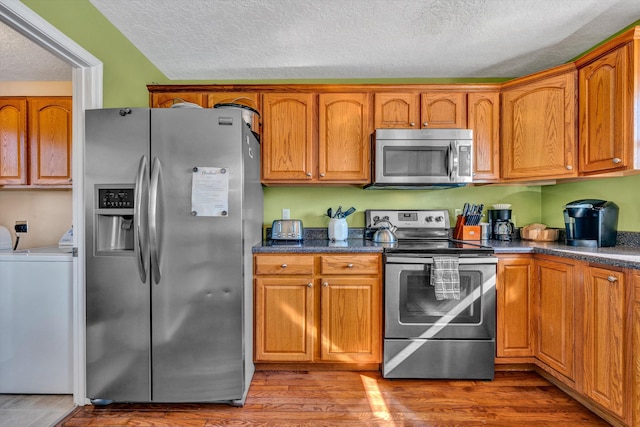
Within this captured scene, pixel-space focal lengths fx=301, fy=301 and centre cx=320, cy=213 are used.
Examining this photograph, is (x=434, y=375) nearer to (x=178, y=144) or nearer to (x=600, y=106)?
(x=600, y=106)

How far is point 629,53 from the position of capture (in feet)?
5.78

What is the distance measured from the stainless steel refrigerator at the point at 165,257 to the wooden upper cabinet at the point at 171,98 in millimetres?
823

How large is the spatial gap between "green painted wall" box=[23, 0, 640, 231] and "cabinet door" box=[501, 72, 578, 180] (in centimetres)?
39

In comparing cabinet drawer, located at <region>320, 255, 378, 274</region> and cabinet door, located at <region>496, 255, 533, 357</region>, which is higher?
cabinet drawer, located at <region>320, 255, 378, 274</region>

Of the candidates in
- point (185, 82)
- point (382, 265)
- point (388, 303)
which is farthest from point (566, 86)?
point (185, 82)

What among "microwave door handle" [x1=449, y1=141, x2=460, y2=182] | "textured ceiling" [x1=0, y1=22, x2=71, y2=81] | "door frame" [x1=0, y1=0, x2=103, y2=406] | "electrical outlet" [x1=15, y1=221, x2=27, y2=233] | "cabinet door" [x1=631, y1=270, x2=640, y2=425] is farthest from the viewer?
"electrical outlet" [x1=15, y1=221, x2=27, y2=233]

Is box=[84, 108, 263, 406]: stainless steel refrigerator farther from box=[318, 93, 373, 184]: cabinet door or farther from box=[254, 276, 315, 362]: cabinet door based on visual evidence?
box=[318, 93, 373, 184]: cabinet door

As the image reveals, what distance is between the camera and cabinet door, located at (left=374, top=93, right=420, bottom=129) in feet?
8.27

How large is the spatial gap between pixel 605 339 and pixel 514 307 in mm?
556

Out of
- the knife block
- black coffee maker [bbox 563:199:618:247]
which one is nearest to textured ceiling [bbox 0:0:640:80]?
black coffee maker [bbox 563:199:618:247]

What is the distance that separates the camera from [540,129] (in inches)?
91.2

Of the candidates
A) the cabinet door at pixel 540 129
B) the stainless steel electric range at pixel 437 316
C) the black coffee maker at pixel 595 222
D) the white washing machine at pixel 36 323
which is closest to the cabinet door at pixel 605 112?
the cabinet door at pixel 540 129

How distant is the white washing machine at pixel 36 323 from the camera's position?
1.85 metres

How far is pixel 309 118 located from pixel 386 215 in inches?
43.7
